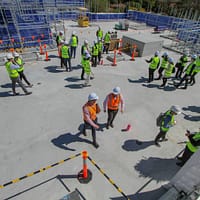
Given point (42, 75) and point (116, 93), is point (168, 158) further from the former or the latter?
point (42, 75)

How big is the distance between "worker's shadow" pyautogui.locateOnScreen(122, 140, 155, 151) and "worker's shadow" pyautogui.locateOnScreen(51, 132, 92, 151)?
4.30 ft

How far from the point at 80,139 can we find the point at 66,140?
51cm

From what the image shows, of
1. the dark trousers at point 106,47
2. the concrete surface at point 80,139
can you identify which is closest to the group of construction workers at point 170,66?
the concrete surface at point 80,139

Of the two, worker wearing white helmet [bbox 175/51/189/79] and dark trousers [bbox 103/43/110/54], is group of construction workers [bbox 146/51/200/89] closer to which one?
worker wearing white helmet [bbox 175/51/189/79]

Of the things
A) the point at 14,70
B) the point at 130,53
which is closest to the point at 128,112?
the point at 14,70

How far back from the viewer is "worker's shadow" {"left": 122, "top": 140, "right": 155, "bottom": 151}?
5.59 m

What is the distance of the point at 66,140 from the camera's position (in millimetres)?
5773

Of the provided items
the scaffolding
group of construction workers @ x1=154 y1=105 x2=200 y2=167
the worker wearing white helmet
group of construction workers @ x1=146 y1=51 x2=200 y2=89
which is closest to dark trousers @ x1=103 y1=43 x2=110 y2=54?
the scaffolding

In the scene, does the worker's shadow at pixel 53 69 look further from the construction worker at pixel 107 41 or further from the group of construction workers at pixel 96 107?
the group of construction workers at pixel 96 107

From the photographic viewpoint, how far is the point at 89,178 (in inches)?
180

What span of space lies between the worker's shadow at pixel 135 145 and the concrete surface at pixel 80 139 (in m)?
0.04

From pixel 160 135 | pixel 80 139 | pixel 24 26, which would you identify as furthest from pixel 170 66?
pixel 24 26

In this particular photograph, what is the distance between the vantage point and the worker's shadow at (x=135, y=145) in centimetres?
559

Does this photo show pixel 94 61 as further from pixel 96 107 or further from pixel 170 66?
pixel 96 107
